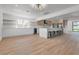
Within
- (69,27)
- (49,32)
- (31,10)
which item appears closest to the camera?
(31,10)

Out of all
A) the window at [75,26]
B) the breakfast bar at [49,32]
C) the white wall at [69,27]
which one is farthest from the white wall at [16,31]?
the window at [75,26]

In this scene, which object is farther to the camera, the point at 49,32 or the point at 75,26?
the point at 49,32

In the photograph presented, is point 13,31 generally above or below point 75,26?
below

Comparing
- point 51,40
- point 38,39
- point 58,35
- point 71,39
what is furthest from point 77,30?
point 38,39

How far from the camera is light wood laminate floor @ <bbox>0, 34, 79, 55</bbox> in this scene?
210 cm

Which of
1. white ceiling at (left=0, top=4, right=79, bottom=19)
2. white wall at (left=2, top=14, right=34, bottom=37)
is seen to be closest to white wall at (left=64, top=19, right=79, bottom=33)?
white ceiling at (left=0, top=4, right=79, bottom=19)

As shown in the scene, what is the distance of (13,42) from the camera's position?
2.28 m

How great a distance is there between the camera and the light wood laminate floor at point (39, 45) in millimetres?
2100

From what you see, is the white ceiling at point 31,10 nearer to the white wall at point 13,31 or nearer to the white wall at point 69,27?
the white wall at point 13,31

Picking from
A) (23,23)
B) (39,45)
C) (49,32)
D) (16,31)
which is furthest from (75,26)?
(16,31)

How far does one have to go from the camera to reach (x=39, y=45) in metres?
A: 2.32

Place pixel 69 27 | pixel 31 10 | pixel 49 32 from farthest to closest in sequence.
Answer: pixel 49 32, pixel 69 27, pixel 31 10

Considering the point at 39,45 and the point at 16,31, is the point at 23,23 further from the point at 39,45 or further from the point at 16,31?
the point at 39,45

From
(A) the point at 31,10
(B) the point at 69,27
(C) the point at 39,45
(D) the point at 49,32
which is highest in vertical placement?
(A) the point at 31,10
